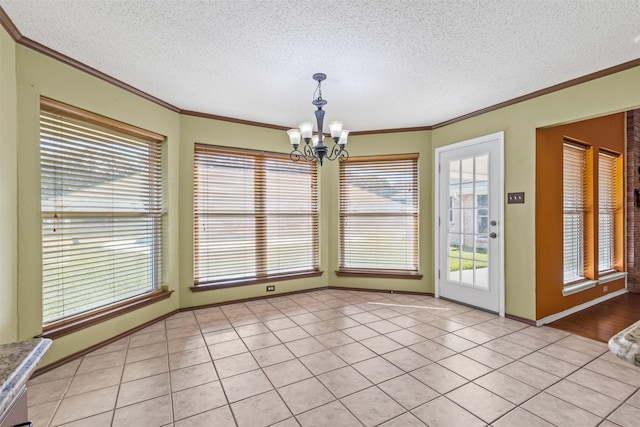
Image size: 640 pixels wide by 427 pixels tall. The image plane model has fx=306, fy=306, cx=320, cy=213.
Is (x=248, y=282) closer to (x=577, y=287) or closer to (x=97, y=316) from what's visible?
(x=97, y=316)

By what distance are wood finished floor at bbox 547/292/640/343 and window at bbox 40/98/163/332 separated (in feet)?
14.9

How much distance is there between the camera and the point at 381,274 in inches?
179

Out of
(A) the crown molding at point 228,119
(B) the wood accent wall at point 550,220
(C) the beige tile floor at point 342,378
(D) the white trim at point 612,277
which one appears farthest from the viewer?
(D) the white trim at point 612,277

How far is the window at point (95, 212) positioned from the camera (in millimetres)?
2461

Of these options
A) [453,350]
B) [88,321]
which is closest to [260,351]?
[88,321]

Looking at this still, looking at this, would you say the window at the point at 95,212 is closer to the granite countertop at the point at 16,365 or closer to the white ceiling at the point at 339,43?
the white ceiling at the point at 339,43

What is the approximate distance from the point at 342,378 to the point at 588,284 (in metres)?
3.67

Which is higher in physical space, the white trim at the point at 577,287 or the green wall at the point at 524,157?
the green wall at the point at 524,157

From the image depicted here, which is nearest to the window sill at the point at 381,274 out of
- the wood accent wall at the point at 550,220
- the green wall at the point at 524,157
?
the green wall at the point at 524,157

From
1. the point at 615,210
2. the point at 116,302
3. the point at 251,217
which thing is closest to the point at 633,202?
the point at 615,210

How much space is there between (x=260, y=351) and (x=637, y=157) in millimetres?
5923

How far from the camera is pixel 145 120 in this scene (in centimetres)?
322

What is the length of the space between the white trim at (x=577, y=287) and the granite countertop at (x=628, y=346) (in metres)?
3.20

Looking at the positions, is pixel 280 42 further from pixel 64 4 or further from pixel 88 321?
pixel 88 321
